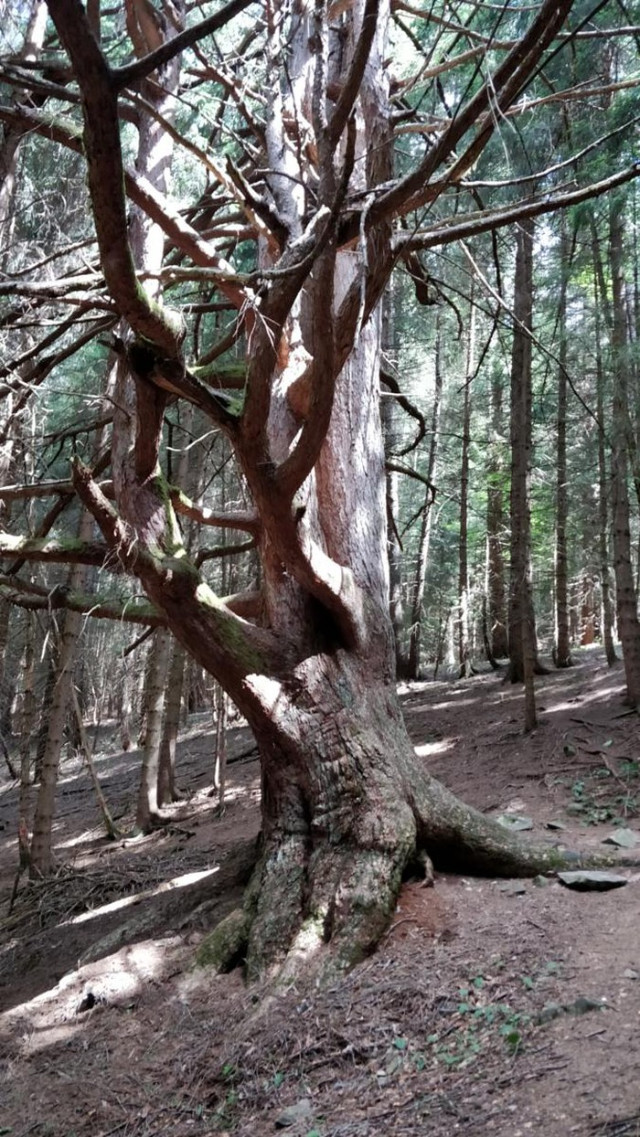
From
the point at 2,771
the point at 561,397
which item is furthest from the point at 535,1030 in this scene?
the point at 2,771

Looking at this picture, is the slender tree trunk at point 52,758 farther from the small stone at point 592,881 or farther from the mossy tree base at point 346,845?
the small stone at point 592,881

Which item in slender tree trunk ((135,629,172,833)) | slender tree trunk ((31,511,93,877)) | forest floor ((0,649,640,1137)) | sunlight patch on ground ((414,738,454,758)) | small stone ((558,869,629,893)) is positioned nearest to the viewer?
forest floor ((0,649,640,1137))

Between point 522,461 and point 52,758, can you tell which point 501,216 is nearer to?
point 522,461

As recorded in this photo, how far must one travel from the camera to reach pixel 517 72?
325 centimetres

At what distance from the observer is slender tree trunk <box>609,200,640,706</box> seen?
29.1ft

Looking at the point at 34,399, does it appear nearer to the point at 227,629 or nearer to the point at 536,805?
the point at 227,629

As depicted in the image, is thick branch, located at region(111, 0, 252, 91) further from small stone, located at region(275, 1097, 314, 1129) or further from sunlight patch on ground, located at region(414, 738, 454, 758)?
sunlight patch on ground, located at region(414, 738, 454, 758)

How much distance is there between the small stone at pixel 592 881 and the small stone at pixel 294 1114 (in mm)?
2158

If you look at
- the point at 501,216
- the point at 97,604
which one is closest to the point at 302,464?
the point at 501,216

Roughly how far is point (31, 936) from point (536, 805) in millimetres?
4742

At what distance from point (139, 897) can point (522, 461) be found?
717 centimetres

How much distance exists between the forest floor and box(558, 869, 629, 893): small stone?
7 cm

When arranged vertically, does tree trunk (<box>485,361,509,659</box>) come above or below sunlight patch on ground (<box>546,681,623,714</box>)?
above

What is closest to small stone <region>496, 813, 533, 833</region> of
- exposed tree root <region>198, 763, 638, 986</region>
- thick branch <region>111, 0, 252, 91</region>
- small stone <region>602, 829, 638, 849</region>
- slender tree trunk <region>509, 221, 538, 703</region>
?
small stone <region>602, 829, 638, 849</region>
